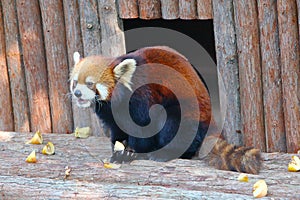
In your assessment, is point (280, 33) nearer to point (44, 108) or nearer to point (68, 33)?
point (68, 33)

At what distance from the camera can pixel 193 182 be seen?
200 inches

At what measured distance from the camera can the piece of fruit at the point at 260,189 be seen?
4696 mm

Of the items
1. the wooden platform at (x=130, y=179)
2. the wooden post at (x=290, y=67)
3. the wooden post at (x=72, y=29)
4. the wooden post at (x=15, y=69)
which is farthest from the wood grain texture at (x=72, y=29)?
the wooden post at (x=290, y=67)

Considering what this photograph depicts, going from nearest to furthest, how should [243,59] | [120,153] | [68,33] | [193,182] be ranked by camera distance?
[193,182], [120,153], [243,59], [68,33]

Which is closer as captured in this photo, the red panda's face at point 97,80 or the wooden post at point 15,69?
the red panda's face at point 97,80

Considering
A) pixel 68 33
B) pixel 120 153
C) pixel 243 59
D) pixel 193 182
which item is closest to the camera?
pixel 193 182

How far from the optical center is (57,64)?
6738 mm

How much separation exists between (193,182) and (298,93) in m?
1.38

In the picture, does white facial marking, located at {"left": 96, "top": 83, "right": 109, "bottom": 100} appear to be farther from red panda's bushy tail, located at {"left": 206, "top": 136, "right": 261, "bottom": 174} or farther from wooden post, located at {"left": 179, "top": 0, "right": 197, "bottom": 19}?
wooden post, located at {"left": 179, "top": 0, "right": 197, "bottom": 19}

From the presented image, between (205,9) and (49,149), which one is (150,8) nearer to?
(205,9)

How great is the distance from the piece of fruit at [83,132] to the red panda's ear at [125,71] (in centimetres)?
127


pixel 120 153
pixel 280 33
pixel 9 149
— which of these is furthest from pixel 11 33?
pixel 280 33

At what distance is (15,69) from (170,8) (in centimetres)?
173

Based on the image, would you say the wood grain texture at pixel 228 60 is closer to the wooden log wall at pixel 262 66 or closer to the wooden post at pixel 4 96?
the wooden log wall at pixel 262 66
